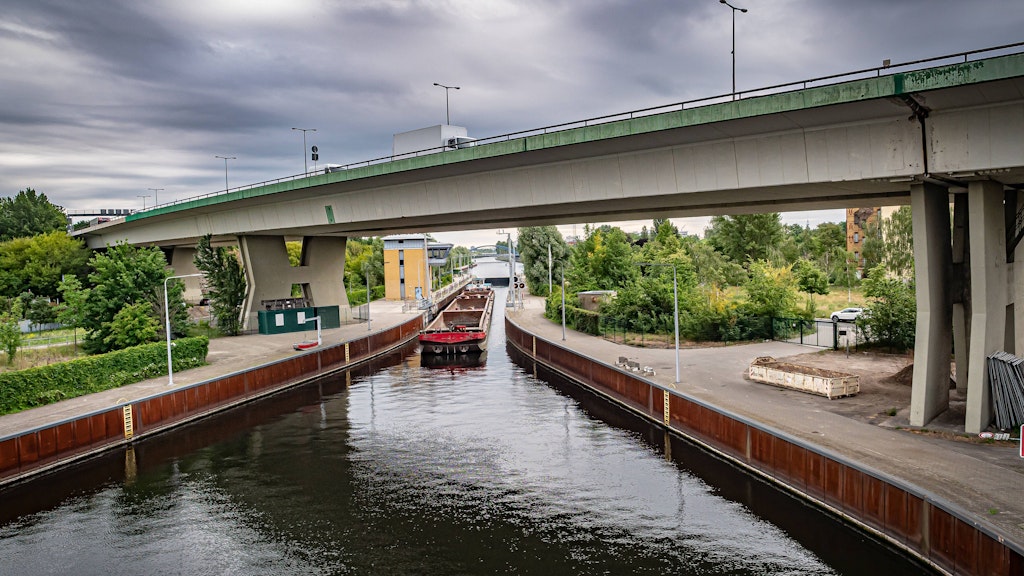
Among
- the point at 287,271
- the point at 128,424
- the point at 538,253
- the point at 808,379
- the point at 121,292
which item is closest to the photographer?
the point at 808,379

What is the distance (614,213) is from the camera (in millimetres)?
33750

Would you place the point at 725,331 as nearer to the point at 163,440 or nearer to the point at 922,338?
the point at 922,338

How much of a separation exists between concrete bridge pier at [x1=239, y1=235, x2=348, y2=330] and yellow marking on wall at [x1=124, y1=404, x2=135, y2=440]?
1041 inches

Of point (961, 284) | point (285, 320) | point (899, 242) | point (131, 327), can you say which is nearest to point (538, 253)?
point (899, 242)

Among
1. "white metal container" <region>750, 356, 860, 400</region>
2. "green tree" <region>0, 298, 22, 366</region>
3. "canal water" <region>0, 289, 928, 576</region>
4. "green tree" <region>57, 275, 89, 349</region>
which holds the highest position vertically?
"green tree" <region>57, 275, 89, 349</region>

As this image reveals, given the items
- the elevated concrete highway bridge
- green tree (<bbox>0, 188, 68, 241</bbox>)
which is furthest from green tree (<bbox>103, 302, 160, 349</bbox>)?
green tree (<bbox>0, 188, 68, 241</bbox>)

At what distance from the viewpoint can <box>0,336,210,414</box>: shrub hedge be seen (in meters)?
25.9

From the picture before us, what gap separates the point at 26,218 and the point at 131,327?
104062mm

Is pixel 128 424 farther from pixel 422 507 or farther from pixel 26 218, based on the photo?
pixel 26 218

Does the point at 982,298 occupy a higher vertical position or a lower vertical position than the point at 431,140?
lower

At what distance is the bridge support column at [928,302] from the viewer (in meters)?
19.6

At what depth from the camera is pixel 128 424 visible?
84.0 feet

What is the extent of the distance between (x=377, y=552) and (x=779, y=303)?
108ft

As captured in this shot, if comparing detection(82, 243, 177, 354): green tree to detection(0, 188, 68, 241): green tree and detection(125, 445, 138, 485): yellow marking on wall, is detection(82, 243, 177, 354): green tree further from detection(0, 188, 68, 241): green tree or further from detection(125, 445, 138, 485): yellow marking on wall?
detection(0, 188, 68, 241): green tree
